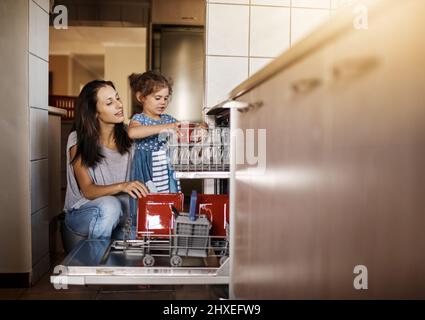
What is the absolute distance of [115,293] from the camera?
7.27 feet

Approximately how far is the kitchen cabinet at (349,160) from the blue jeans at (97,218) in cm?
123

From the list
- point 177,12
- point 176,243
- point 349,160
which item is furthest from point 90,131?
point 177,12

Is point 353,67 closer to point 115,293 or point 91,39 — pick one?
point 115,293

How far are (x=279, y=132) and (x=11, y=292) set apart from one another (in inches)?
68.7

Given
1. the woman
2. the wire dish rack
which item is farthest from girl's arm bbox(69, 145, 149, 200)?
the wire dish rack

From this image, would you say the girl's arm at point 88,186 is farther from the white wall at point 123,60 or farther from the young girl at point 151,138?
the white wall at point 123,60

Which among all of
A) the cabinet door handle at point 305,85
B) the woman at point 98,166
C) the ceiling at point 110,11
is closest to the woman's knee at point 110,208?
the woman at point 98,166

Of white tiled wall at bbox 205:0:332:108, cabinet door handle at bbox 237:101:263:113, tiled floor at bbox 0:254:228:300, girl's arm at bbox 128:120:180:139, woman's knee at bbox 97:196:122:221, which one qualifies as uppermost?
white tiled wall at bbox 205:0:332:108

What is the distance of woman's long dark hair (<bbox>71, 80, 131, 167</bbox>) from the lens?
7.61 ft

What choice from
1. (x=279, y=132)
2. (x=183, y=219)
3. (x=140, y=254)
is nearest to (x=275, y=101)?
(x=279, y=132)

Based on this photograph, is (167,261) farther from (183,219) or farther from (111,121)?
(111,121)

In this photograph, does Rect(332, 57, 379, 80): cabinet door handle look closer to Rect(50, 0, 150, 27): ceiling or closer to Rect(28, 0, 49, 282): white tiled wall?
Rect(28, 0, 49, 282): white tiled wall

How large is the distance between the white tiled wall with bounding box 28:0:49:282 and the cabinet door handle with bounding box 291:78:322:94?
5.78 feet

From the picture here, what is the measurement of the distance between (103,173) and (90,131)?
0.20m
